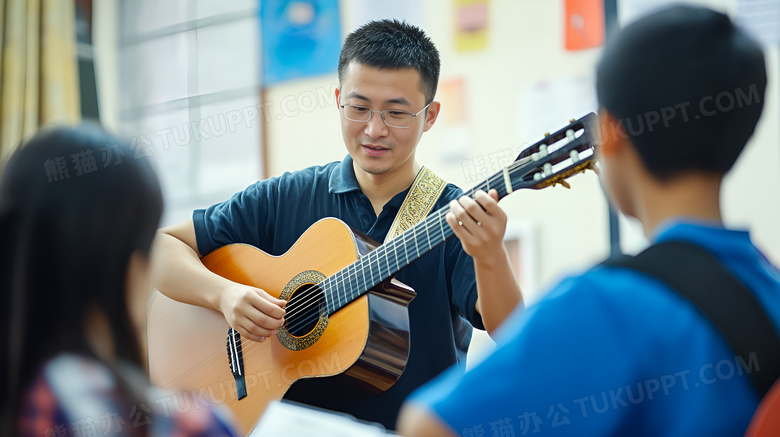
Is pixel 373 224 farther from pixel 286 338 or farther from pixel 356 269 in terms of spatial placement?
pixel 286 338

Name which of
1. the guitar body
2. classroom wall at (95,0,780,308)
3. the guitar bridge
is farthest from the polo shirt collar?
classroom wall at (95,0,780,308)

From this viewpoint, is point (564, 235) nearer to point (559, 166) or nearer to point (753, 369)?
point (559, 166)

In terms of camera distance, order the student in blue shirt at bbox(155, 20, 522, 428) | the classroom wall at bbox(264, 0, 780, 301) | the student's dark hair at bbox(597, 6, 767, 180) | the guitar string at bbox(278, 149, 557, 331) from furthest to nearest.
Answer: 1. the classroom wall at bbox(264, 0, 780, 301)
2. the student in blue shirt at bbox(155, 20, 522, 428)
3. the guitar string at bbox(278, 149, 557, 331)
4. the student's dark hair at bbox(597, 6, 767, 180)

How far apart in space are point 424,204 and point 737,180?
3.37 ft

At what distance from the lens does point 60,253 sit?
0.66 metres

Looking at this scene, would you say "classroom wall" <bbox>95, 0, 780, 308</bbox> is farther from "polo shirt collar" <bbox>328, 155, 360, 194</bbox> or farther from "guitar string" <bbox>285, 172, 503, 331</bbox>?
"guitar string" <bbox>285, 172, 503, 331</bbox>

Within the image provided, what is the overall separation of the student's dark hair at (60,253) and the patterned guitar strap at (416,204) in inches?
36.0

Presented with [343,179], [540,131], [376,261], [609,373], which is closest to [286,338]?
[376,261]

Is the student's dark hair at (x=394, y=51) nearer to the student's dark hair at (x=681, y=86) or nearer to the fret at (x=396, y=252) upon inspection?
the fret at (x=396, y=252)

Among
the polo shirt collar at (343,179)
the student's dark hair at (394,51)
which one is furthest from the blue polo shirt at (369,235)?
the student's dark hair at (394,51)

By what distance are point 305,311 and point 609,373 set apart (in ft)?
3.27

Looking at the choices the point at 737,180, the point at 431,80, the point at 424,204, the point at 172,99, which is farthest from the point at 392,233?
the point at 172,99

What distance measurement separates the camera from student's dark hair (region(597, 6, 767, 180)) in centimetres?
75

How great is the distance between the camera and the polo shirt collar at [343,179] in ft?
5.50
